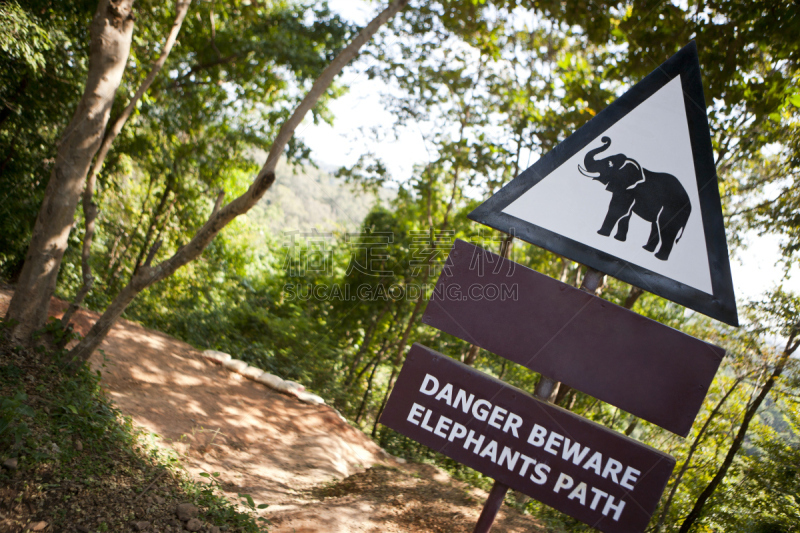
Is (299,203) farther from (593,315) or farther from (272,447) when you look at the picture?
(593,315)

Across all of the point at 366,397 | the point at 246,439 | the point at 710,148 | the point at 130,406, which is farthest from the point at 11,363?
the point at 366,397

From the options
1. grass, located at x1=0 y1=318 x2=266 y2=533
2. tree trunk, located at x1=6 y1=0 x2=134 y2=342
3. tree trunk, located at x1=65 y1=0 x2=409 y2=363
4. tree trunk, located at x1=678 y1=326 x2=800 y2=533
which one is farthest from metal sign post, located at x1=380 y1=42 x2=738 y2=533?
tree trunk, located at x1=678 y1=326 x2=800 y2=533

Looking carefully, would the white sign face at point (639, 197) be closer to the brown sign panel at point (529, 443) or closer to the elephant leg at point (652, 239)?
the elephant leg at point (652, 239)

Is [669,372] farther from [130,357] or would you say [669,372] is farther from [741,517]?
[741,517]

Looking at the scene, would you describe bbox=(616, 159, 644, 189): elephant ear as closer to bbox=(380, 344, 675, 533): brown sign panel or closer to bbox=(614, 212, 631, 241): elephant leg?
bbox=(614, 212, 631, 241): elephant leg

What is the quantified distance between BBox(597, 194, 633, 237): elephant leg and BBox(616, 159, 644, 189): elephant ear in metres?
0.05

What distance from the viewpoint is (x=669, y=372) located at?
5.45 feet

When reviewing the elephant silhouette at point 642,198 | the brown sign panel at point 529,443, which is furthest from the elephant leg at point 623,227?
the brown sign panel at point 529,443

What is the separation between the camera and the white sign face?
5.72ft

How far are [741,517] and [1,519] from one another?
34.6ft

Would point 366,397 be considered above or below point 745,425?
below

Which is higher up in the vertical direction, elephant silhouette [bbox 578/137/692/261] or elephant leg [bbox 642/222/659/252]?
elephant silhouette [bbox 578/137/692/261]

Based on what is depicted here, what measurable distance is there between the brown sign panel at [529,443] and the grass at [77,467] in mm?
2412

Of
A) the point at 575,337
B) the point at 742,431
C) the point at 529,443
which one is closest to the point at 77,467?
the point at 529,443
